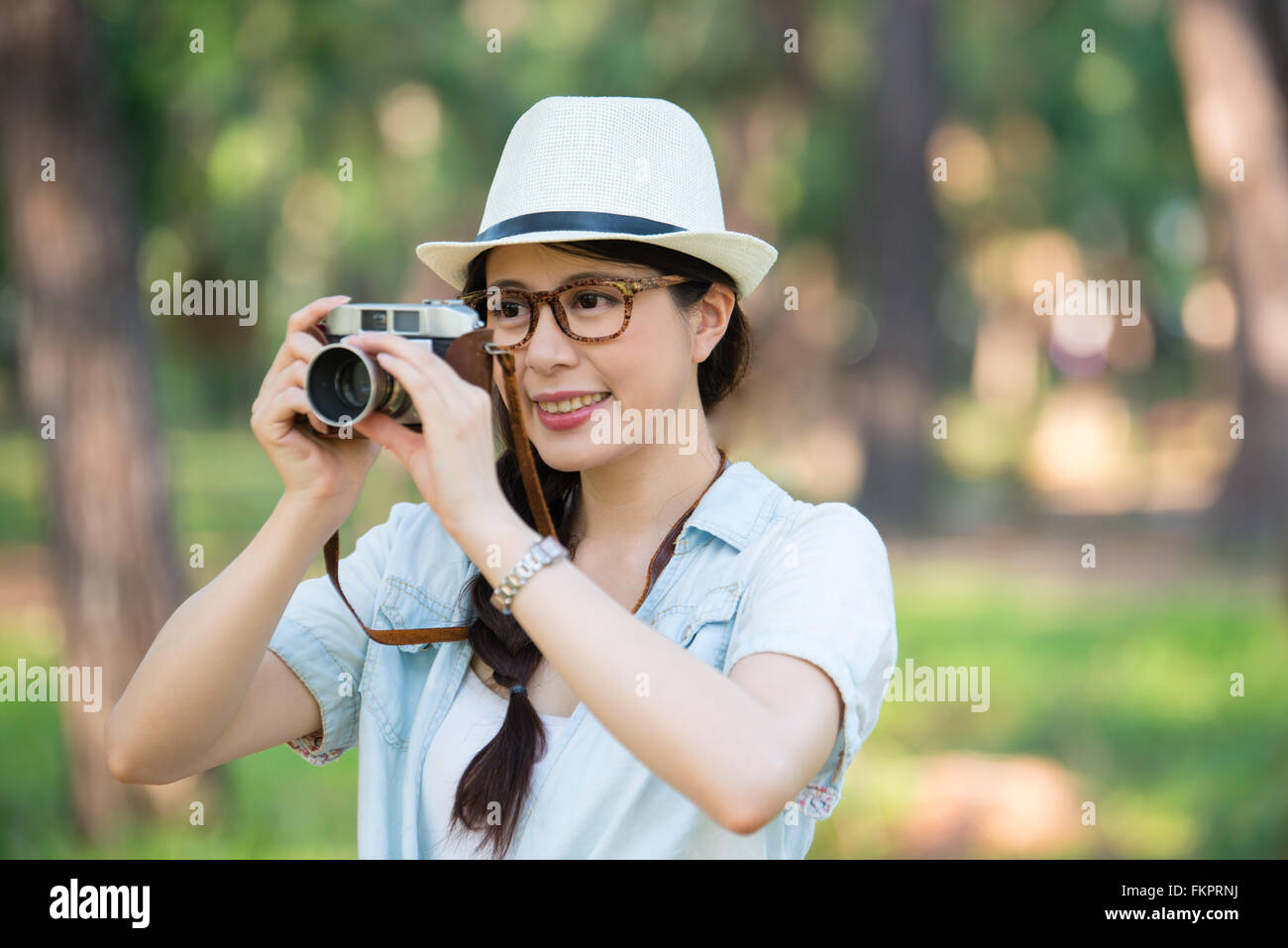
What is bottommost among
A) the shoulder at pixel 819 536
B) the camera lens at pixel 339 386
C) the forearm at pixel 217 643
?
the forearm at pixel 217 643

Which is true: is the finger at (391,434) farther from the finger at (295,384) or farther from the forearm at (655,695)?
the forearm at (655,695)

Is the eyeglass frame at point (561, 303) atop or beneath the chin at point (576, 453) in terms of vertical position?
atop

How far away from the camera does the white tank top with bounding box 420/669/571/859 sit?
206cm

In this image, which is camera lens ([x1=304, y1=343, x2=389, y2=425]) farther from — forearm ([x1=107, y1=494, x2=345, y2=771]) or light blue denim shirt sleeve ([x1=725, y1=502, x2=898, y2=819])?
light blue denim shirt sleeve ([x1=725, y1=502, x2=898, y2=819])

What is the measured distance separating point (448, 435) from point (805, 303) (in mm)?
19102

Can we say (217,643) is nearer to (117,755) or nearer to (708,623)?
(117,755)

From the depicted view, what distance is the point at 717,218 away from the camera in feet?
7.65

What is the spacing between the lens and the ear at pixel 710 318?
237cm

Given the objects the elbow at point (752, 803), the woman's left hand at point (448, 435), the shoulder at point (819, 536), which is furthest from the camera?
the shoulder at point (819, 536)

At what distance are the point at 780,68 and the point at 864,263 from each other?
2382 millimetres

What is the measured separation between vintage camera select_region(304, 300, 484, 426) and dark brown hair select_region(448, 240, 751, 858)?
0.28 m

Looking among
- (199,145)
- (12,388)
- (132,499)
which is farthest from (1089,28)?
(12,388)

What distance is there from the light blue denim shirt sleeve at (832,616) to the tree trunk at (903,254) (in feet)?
35.4

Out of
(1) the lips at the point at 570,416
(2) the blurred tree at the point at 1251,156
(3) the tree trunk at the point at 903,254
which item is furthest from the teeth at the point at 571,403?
(3) the tree trunk at the point at 903,254
